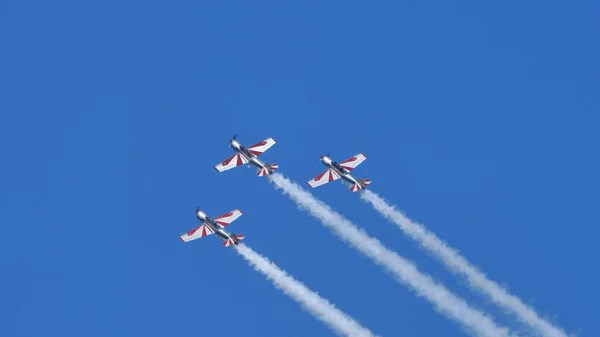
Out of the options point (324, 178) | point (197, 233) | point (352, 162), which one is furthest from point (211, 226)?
point (352, 162)

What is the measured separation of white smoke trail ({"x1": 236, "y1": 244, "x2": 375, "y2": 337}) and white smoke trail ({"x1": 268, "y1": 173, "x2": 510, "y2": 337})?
630 cm

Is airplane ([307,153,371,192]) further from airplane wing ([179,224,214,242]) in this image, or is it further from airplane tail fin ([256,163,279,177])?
airplane wing ([179,224,214,242])

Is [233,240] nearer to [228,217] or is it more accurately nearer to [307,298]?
[228,217]

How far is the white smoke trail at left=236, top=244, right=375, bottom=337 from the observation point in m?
136

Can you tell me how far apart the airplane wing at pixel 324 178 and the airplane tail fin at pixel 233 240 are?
8.03m

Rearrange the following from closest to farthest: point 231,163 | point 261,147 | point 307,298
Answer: point 307,298 < point 231,163 < point 261,147

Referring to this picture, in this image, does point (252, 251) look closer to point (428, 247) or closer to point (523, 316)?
point (428, 247)

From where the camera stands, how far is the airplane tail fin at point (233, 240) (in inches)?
5438

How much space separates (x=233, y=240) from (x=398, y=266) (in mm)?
15513

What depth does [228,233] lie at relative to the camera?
455ft

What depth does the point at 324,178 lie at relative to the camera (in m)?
140

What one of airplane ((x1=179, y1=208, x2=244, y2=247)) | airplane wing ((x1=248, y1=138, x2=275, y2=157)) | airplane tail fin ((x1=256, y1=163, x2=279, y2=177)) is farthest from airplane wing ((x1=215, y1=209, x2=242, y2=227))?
airplane wing ((x1=248, y1=138, x2=275, y2=157))

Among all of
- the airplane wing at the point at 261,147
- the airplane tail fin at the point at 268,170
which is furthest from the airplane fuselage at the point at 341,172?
the airplane wing at the point at 261,147

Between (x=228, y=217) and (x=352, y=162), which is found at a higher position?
(x=352, y=162)
